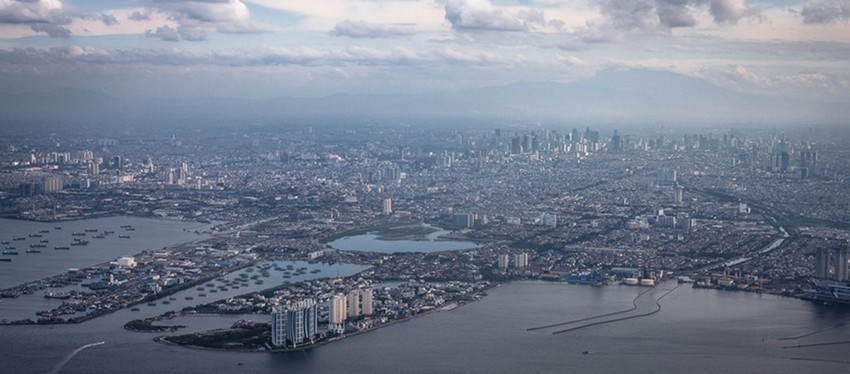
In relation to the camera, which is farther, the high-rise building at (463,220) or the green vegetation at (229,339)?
the high-rise building at (463,220)

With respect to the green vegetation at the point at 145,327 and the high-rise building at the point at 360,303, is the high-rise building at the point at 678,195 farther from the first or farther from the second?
the green vegetation at the point at 145,327

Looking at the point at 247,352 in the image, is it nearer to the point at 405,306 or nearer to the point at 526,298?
the point at 405,306

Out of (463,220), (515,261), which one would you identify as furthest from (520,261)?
(463,220)

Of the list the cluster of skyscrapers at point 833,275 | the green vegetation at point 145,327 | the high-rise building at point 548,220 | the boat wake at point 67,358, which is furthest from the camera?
the high-rise building at point 548,220

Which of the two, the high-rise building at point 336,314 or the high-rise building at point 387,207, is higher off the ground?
the high-rise building at point 387,207

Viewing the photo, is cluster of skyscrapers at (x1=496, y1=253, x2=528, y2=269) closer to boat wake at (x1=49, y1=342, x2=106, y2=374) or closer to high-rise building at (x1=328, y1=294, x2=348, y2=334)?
high-rise building at (x1=328, y1=294, x2=348, y2=334)

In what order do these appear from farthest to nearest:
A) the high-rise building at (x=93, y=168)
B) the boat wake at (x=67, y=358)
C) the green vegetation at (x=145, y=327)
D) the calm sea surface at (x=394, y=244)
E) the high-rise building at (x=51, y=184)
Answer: the high-rise building at (x=93, y=168)
the high-rise building at (x=51, y=184)
the calm sea surface at (x=394, y=244)
the green vegetation at (x=145, y=327)
the boat wake at (x=67, y=358)

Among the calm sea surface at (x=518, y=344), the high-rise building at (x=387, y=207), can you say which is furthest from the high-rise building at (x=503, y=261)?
the high-rise building at (x=387, y=207)
